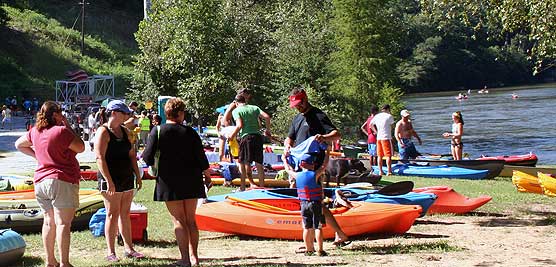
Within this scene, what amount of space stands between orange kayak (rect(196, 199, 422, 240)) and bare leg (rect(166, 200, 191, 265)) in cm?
193

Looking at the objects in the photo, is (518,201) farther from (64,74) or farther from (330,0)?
(64,74)

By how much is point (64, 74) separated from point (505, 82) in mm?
56555

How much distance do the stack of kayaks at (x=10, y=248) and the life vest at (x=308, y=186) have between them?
2.72 metres

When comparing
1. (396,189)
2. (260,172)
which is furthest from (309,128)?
(260,172)

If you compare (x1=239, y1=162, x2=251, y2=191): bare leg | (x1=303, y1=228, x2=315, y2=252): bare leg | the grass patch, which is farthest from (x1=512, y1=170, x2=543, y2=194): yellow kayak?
(x1=303, y1=228, x2=315, y2=252): bare leg

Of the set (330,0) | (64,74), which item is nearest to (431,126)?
(330,0)

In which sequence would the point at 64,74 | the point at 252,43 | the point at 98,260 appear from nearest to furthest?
the point at 98,260 → the point at 252,43 → the point at 64,74

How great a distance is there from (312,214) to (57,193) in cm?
249

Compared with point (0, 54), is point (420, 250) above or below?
below

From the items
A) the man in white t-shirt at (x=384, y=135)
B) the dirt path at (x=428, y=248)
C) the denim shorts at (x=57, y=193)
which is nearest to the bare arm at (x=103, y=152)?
the denim shorts at (x=57, y=193)

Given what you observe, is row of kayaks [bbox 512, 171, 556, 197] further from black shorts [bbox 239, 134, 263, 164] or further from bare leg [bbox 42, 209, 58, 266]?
bare leg [bbox 42, 209, 58, 266]

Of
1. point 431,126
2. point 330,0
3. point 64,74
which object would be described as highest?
point 330,0

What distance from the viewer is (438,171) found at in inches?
675

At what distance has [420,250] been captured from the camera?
8.23 meters
